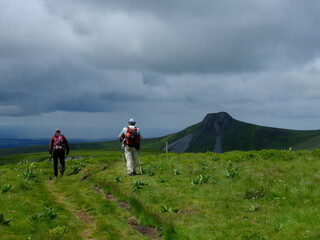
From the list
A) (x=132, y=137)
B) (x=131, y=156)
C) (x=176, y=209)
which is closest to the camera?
(x=176, y=209)

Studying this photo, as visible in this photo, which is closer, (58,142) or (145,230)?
(145,230)

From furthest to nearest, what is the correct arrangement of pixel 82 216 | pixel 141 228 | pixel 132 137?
pixel 132 137
pixel 82 216
pixel 141 228

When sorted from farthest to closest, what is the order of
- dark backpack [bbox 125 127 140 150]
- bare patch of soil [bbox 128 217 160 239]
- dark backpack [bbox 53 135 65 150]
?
dark backpack [bbox 53 135 65 150]
dark backpack [bbox 125 127 140 150]
bare patch of soil [bbox 128 217 160 239]

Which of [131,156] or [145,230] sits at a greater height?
[131,156]

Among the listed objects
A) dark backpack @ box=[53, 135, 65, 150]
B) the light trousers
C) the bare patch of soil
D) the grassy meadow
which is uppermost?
dark backpack @ box=[53, 135, 65, 150]

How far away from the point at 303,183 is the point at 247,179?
2.85 metres

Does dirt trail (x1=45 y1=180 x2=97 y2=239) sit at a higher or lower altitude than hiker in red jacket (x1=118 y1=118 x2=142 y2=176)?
lower

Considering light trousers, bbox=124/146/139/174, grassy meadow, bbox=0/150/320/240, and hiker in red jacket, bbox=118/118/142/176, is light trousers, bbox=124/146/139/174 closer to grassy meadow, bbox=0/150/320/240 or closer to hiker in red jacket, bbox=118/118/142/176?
hiker in red jacket, bbox=118/118/142/176

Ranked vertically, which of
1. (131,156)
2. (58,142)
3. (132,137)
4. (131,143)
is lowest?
(131,156)

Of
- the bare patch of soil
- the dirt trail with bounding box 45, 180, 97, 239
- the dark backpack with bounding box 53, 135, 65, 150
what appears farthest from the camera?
the dark backpack with bounding box 53, 135, 65, 150

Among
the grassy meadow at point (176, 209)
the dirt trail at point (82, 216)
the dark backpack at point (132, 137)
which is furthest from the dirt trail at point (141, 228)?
the dark backpack at point (132, 137)

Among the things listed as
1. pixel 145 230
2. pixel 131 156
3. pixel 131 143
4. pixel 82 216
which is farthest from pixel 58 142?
pixel 145 230

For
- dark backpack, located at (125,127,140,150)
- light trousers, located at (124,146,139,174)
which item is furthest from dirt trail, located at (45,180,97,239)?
dark backpack, located at (125,127,140,150)

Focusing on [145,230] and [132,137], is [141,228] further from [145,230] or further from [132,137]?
[132,137]
